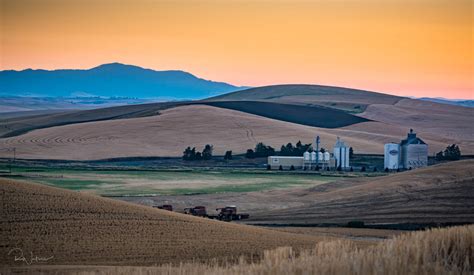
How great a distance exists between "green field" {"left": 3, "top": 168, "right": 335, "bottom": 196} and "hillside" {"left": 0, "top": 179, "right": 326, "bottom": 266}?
90.2 feet

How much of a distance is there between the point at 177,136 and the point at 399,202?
75116mm

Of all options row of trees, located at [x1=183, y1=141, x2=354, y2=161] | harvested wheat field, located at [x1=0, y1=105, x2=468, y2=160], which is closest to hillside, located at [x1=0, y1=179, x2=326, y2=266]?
row of trees, located at [x1=183, y1=141, x2=354, y2=161]

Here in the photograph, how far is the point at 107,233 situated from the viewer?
30891mm

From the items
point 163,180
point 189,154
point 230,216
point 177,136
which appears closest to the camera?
point 230,216

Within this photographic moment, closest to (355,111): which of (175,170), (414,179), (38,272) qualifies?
(175,170)

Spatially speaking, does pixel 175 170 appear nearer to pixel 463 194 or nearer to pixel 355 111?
pixel 463 194

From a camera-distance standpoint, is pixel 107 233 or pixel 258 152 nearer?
pixel 107 233

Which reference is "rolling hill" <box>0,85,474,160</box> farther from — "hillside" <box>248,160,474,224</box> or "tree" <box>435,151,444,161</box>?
"hillside" <box>248,160,474,224</box>

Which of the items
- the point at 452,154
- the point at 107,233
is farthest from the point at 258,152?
the point at 107,233

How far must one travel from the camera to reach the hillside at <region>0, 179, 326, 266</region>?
2769 cm

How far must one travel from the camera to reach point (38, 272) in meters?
23.0

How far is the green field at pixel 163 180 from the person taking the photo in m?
67.2

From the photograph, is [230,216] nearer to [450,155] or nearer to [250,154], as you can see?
[250,154]
